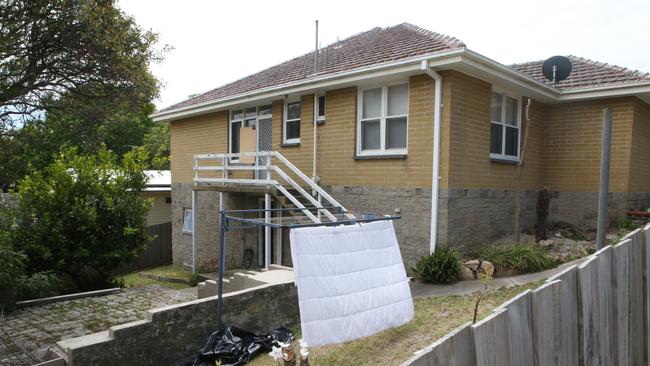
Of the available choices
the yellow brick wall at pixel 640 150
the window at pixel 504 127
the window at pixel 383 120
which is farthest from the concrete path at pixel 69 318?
the yellow brick wall at pixel 640 150

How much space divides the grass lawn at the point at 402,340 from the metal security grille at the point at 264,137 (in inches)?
279

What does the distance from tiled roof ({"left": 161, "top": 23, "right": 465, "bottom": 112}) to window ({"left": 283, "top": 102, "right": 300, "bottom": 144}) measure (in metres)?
0.72

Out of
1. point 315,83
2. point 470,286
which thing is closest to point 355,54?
point 315,83

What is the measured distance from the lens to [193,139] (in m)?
16.0

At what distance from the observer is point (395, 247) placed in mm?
5945

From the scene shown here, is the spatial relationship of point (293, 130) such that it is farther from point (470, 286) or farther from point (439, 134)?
point (470, 286)

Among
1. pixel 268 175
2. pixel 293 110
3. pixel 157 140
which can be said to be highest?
pixel 157 140

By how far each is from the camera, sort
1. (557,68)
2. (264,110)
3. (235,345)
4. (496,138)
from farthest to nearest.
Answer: (264,110) < (557,68) < (496,138) < (235,345)

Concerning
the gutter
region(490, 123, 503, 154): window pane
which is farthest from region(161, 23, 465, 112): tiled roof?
region(490, 123, 503, 154): window pane

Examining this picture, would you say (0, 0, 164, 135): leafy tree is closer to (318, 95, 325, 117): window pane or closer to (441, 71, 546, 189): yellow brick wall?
(318, 95, 325, 117): window pane

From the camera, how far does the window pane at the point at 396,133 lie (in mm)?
9812

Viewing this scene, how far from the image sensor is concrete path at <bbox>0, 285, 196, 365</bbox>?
22.3 ft

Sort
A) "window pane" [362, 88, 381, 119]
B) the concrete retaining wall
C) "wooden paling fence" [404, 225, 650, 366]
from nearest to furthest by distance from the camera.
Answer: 1. "wooden paling fence" [404, 225, 650, 366]
2. the concrete retaining wall
3. "window pane" [362, 88, 381, 119]

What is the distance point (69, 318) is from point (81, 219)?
12.2 ft
